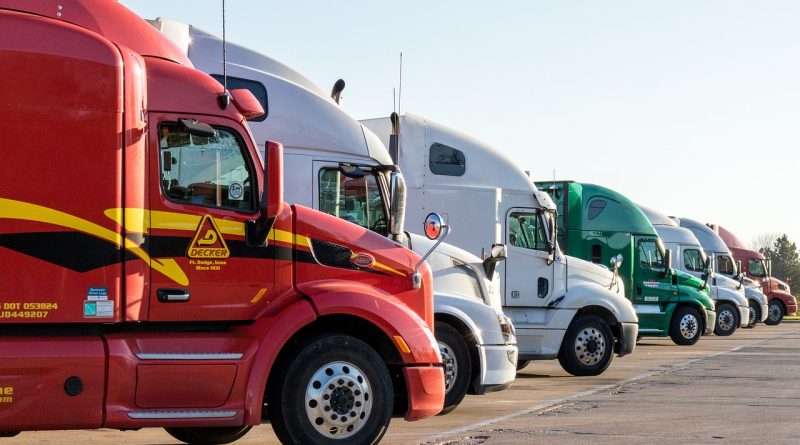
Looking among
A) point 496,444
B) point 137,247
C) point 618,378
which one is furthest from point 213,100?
point 618,378

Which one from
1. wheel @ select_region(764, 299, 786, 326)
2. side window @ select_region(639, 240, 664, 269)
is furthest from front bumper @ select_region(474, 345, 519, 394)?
wheel @ select_region(764, 299, 786, 326)

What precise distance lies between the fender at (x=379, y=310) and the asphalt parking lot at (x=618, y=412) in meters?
1.25

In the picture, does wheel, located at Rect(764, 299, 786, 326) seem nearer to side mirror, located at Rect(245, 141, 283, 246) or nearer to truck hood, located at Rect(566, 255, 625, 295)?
truck hood, located at Rect(566, 255, 625, 295)

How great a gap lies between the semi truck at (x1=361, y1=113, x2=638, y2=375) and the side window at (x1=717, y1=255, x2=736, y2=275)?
686 inches

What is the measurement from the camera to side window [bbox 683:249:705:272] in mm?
31656

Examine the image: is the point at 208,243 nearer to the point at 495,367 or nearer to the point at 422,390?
the point at 422,390

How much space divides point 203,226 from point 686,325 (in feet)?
67.6

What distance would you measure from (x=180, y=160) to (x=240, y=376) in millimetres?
1565

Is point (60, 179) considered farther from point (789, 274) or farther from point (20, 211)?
point (789, 274)

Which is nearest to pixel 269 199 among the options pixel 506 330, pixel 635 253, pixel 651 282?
pixel 506 330

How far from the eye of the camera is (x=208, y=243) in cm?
874

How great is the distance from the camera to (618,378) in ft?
59.8

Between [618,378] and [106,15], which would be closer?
[106,15]

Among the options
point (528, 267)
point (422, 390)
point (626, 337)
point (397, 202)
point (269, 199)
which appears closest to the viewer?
point (269, 199)
